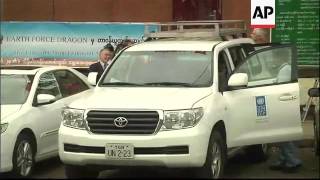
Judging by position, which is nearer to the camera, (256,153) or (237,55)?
(237,55)

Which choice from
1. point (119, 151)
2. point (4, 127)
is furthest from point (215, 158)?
point (4, 127)

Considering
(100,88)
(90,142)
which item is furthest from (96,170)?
(100,88)

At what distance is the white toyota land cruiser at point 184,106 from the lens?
7.23m

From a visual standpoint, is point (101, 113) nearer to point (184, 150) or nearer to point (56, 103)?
point (184, 150)

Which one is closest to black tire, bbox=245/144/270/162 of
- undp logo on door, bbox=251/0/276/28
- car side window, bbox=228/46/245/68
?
car side window, bbox=228/46/245/68

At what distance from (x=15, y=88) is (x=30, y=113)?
1.96 ft

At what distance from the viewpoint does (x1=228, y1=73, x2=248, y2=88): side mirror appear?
26.3 ft

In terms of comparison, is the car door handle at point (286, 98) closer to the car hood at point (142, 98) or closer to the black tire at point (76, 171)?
the car hood at point (142, 98)

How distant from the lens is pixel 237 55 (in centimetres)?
908

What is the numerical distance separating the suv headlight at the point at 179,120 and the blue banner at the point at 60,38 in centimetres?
666

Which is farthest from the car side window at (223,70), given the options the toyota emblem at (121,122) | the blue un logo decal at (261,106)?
the toyota emblem at (121,122)

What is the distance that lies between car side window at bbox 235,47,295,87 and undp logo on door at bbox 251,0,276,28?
2.55m

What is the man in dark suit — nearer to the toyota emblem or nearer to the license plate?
the toyota emblem

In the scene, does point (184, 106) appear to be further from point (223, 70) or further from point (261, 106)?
point (261, 106)
